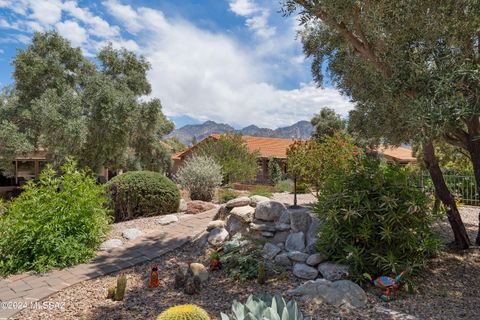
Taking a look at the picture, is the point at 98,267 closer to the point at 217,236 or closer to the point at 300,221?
the point at 217,236

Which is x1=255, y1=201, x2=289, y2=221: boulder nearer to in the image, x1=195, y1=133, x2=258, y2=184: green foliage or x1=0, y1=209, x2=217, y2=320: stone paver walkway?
x1=0, y1=209, x2=217, y2=320: stone paver walkway

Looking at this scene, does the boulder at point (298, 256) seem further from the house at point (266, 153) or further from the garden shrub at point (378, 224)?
the house at point (266, 153)

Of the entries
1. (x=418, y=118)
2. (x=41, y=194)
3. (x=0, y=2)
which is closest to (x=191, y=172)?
(x=41, y=194)

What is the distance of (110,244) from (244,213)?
291 cm

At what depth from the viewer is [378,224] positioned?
4656mm

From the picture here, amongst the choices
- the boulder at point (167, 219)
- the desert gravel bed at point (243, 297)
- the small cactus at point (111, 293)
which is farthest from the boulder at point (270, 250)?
the boulder at point (167, 219)

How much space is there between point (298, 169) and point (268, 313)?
5.39 meters

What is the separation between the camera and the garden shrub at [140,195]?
889 cm

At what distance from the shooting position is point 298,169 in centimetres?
775

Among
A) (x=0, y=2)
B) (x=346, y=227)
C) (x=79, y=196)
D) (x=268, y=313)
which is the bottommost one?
(x=268, y=313)

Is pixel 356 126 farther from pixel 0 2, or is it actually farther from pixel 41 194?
pixel 0 2

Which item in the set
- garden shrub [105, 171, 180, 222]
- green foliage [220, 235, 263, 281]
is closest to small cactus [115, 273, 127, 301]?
green foliage [220, 235, 263, 281]

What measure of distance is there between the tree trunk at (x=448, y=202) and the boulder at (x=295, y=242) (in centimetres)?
263

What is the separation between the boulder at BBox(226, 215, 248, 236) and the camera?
656 centimetres
